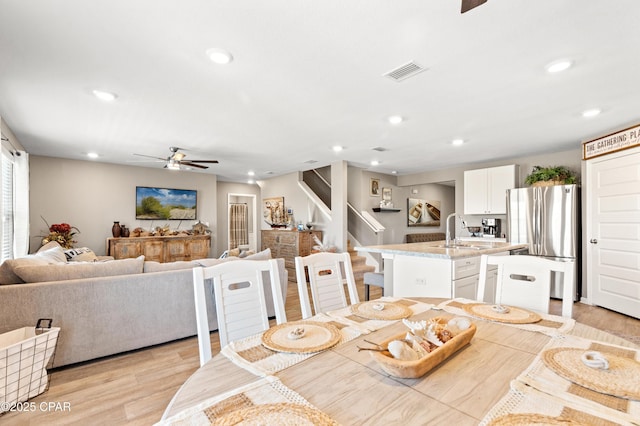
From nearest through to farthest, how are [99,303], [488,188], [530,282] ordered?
[530,282] < [99,303] < [488,188]

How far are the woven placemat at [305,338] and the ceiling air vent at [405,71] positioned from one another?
1919 millimetres

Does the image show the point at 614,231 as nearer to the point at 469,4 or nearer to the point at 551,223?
the point at 551,223

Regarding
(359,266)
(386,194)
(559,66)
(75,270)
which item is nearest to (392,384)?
(559,66)

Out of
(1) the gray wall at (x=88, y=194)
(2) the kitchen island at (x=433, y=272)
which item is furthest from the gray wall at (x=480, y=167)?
(1) the gray wall at (x=88, y=194)

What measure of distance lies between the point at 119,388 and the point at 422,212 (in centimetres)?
759

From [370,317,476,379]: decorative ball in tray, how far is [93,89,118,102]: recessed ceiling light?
3115 millimetres

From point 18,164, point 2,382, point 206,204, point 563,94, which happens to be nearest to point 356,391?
point 2,382

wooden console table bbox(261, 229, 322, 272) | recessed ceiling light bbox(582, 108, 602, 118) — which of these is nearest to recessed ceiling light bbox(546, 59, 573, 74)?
recessed ceiling light bbox(582, 108, 602, 118)

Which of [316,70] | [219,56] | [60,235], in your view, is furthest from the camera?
[60,235]

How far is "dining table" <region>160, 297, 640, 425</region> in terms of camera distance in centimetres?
73

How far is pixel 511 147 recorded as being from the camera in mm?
4699

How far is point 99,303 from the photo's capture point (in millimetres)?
2596

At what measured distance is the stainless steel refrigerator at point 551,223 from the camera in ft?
14.6

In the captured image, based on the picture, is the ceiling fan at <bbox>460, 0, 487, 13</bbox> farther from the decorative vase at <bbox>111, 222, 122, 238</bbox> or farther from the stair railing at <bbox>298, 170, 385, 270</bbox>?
the decorative vase at <bbox>111, 222, 122, 238</bbox>
